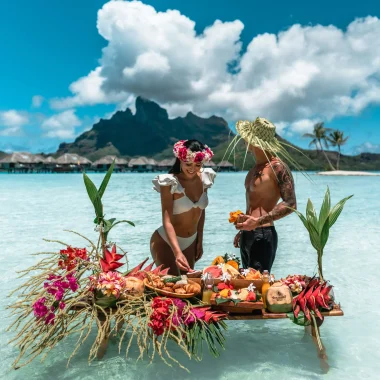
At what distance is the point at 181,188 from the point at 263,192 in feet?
2.01

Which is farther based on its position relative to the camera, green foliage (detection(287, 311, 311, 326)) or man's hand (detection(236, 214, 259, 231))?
man's hand (detection(236, 214, 259, 231))

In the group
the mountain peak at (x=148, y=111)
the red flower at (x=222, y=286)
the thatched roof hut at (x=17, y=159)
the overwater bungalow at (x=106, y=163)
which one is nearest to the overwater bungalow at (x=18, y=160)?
the thatched roof hut at (x=17, y=159)

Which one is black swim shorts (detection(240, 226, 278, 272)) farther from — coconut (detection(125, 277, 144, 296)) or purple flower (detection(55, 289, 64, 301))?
purple flower (detection(55, 289, 64, 301))

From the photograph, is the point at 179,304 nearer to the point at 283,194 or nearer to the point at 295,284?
the point at 295,284

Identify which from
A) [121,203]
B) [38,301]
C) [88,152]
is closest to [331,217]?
[38,301]

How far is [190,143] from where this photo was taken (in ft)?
9.12

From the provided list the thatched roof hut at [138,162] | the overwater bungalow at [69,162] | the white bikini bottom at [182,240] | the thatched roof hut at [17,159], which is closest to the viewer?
the white bikini bottom at [182,240]

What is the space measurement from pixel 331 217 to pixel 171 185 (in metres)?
1.07

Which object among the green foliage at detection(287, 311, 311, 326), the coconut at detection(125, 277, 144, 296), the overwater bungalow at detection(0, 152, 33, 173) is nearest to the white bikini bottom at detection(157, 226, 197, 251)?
the coconut at detection(125, 277, 144, 296)

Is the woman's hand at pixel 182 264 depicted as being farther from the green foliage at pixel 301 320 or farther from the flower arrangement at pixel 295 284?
the green foliage at pixel 301 320

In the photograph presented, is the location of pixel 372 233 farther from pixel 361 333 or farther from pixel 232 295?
pixel 232 295

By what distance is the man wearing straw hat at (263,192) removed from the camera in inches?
113

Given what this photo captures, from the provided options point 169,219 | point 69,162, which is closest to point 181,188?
point 169,219

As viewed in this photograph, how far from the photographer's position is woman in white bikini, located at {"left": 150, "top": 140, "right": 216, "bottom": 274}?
2.76 meters
